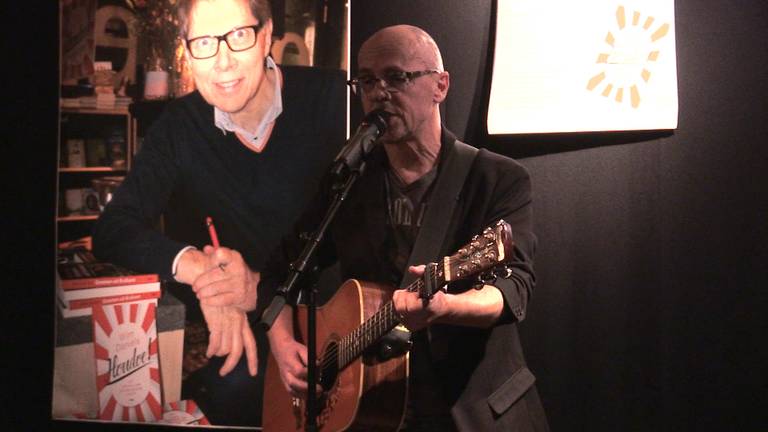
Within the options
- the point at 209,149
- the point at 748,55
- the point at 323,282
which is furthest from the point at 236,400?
the point at 748,55

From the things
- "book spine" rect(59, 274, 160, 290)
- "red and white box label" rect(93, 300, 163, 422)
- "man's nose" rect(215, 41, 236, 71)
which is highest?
"man's nose" rect(215, 41, 236, 71)

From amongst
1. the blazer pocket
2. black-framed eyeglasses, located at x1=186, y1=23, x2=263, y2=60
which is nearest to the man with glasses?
black-framed eyeglasses, located at x1=186, y1=23, x2=263, y2=60

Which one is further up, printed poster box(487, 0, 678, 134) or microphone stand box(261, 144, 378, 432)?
printed poster box(487, 0, 678, 134)

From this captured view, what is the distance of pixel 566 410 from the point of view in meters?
2.76

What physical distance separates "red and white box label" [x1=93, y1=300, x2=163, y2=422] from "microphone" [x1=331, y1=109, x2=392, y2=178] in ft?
5.28

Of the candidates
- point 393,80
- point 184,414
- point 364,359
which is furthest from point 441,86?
point 184,414

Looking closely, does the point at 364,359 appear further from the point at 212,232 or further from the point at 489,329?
the point at 212,232

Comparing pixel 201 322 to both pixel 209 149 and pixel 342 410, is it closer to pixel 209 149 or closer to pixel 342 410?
pixel 209 149

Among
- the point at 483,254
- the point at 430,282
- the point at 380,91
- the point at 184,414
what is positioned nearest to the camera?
the point at 483,254

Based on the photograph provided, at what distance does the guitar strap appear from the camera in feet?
7.18

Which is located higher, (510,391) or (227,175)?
(227,175)

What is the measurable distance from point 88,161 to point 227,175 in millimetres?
604

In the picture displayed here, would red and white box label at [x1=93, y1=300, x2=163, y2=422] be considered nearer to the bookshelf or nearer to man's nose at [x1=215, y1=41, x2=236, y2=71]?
the bookshelf

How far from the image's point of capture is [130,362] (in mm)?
3170
